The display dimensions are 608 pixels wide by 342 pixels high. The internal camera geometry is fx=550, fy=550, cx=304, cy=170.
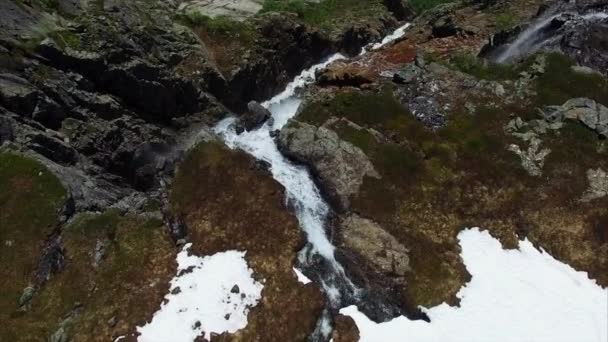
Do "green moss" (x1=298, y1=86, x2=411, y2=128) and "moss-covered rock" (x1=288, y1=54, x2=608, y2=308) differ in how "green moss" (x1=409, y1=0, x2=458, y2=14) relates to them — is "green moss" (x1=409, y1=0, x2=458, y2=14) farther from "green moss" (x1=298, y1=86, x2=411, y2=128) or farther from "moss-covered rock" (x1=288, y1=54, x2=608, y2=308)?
"green moss" (x1=298, y1=86, x2=411, y2=128)

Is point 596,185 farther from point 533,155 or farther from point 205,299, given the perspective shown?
point 205,299

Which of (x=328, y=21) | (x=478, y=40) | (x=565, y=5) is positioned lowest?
(x=328, y=21)

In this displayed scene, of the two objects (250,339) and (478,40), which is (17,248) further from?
(478,40)

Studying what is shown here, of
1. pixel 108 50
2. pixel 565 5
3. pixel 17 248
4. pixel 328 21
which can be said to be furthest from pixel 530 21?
pixel 17 248

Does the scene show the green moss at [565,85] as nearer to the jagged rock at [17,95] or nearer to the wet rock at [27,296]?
the wet rock at [27,296]

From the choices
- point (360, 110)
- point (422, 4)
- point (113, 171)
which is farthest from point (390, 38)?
point (113, 171)

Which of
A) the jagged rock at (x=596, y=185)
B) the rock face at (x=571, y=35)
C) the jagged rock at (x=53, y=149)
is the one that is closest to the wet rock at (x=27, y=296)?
the jagged rock at (x=53, y=149)

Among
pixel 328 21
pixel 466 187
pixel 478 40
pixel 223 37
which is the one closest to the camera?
pixel 466 187
